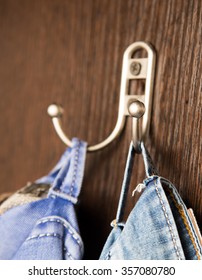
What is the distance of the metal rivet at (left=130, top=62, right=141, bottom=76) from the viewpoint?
1.10ft

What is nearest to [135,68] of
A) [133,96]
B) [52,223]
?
[133,96]

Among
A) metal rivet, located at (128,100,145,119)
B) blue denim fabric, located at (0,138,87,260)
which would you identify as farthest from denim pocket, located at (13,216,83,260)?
metal rivet, located at (128,100,145,119)

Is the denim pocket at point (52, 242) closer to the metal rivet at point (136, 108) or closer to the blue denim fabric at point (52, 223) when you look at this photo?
the blue denim fabric at point (52, 223)

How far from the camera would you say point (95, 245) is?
36 cm

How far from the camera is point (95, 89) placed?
0.38 meters

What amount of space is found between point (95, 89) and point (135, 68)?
56mm

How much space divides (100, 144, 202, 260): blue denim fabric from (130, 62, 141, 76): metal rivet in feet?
0.30

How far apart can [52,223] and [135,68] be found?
0.14 m

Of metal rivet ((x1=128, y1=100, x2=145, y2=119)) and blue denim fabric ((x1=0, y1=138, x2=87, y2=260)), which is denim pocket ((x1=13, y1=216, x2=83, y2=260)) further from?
metal rivet ((x1=128, y1=100, x2=145, y2=119))

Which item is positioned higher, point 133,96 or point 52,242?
point 133,96

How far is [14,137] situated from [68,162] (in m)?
0.15

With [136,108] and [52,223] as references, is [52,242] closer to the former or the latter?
[52,223]

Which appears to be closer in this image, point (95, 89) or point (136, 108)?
point (136, 108)

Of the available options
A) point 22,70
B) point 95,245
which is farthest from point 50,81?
point 95,245
